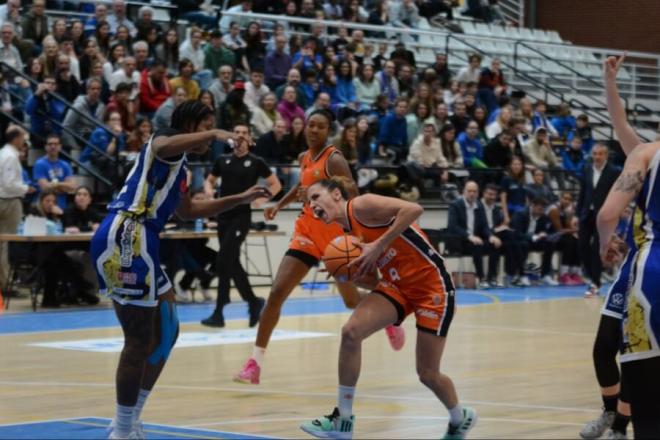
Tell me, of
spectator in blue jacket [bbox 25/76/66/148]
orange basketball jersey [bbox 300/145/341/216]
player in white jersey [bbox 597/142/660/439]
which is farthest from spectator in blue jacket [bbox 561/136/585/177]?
player in white jersey [bbox 597/142/660/439]

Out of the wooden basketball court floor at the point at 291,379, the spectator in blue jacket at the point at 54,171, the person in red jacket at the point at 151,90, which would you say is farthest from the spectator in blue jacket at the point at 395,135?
the spectator in blue jacket at the point at 54,171

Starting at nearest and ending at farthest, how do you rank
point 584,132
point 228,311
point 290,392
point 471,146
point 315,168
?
point 290,392, point 315,168, point 228,311, point 471,146, point 584,132

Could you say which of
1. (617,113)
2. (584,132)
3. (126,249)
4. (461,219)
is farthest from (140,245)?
(584,132)

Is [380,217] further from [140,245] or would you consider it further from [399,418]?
[399,418]

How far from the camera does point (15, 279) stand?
52.1 feet

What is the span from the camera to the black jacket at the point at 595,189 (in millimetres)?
14992

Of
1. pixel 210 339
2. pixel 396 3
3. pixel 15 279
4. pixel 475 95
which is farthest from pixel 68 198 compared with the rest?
pixel 396 3

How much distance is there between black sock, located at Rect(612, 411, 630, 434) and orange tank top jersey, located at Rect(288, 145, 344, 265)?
2.90m

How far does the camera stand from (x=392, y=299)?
7492 millimetres

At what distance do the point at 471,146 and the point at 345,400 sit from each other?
1515cm

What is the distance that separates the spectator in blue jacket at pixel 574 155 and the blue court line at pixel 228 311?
418 centimetres

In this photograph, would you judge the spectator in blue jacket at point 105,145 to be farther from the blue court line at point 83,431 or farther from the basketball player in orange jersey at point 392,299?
the basketball player in orange jersey at point 392,299

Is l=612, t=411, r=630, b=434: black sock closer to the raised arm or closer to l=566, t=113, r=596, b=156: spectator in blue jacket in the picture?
the raised arm

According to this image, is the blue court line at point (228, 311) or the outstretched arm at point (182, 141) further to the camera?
the blue court line at point (228, 311)
